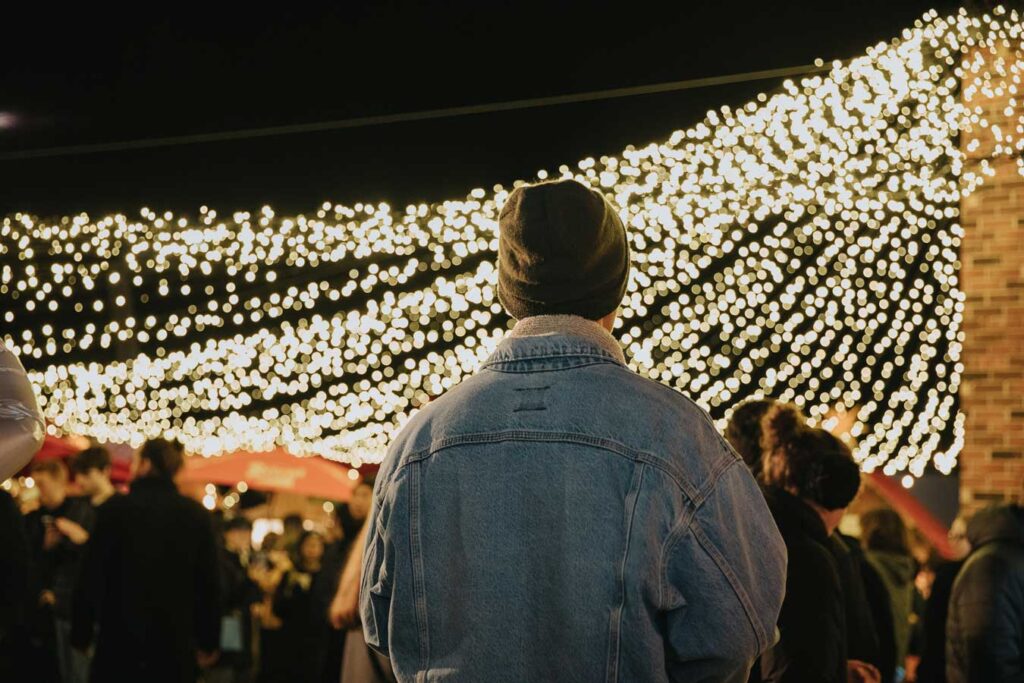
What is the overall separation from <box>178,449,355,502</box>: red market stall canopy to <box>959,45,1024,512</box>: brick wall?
1009cm

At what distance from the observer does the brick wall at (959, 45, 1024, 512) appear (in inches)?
257

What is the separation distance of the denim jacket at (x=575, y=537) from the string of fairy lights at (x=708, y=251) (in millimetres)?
2887

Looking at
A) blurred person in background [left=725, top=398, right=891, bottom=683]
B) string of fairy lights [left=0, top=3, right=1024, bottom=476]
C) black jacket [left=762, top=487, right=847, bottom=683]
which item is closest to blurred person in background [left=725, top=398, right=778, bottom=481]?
blurred person in background [left=725, top=398, right=891, bottom=683]

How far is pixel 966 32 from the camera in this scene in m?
6.27

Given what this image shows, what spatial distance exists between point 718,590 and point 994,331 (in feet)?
17.8

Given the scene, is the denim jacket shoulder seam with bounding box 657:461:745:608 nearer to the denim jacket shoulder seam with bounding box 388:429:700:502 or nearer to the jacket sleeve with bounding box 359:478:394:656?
the denim jacket shoulder seam with bounding box 388:429:700:502

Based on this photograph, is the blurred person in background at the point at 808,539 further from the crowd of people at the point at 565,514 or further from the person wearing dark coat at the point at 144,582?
the person wearing dark coat at the point at 144,582

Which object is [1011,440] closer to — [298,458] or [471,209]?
[471,209]

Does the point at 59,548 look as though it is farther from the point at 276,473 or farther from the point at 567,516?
the point at 276,473

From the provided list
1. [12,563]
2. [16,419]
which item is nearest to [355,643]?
[12,563]

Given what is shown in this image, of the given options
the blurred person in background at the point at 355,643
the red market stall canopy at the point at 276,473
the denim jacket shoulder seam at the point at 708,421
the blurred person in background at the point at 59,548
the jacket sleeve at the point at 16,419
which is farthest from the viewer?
the red market stall canopy at the point at 276,473

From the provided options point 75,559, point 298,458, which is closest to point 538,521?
point 75,559

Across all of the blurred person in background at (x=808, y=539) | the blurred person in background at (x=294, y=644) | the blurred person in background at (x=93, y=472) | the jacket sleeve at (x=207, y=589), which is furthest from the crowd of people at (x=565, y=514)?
the blurred person in background at (x=294, y=644)

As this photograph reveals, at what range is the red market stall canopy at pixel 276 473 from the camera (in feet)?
51.5
